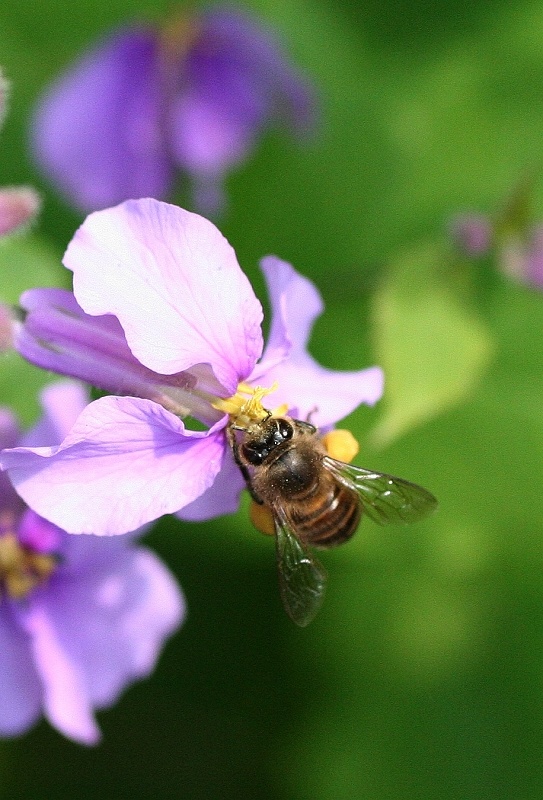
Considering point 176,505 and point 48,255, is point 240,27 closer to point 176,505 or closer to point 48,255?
point 48,255

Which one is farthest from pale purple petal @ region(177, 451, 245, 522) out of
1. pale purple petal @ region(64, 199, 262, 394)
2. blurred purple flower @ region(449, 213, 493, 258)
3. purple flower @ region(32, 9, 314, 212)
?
purple flower @ region(32, 9, 314, 212)

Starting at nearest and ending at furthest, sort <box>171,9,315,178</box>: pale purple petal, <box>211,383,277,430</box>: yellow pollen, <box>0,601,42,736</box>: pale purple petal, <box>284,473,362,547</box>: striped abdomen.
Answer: <box>211,383,277,430</box>: yellow pollen → <box>284,473,362,547</box>: striped abdomen → <box>0,601,42,736</box>: pale purple petal → <box>171,9,315,178</box>: pale purple petal

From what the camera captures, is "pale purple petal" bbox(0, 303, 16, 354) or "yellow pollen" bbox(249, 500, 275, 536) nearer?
"pale purple petal" bbox(0, 303, 16, 354)

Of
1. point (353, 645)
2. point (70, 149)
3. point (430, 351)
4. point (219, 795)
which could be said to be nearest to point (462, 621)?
point (353, 645)

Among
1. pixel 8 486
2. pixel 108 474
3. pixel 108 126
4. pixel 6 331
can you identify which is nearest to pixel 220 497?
pixel 108 474

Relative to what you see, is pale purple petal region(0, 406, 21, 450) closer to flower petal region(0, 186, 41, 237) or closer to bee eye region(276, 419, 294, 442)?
flower petal region(0, 186, 41, 237)

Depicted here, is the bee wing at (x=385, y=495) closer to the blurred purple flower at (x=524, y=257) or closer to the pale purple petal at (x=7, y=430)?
the pale purple petal at (x=7, y=430)
